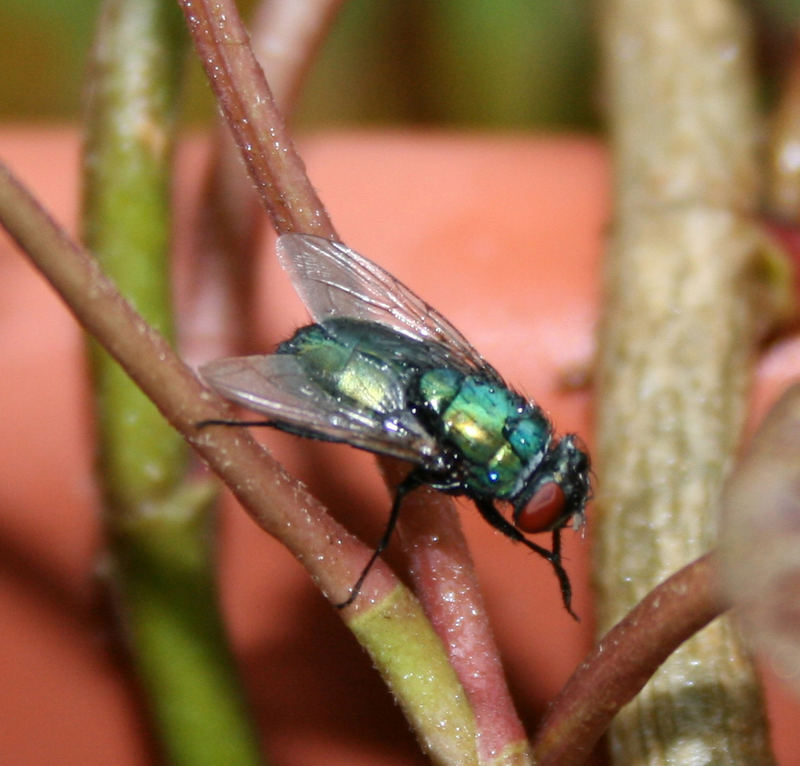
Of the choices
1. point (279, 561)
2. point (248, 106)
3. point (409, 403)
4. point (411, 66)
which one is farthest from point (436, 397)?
point (411, 66)

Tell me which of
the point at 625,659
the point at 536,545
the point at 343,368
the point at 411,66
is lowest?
the point at 625,659

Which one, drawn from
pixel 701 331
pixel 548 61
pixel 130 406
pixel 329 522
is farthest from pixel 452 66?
pixel 329 522

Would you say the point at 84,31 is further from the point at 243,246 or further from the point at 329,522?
the point at 329,522

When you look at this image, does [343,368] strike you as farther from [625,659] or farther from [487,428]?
[625,659]

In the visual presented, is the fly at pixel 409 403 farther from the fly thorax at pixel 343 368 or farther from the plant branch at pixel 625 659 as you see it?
the plant branch at pixel 625 659

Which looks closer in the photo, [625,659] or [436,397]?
[625,659]

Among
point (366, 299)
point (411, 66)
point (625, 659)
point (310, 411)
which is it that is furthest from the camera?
point (411, 66)
